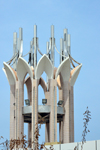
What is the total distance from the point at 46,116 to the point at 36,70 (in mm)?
4927

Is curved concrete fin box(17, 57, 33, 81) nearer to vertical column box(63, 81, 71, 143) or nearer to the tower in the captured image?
the tower

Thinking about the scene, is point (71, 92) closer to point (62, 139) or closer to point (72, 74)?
point (72, 74)

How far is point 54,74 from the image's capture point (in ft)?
118

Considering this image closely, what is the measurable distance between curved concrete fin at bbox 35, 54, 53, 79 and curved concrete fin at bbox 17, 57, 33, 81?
73 centimetres

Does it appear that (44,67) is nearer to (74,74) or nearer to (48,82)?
(48,82)

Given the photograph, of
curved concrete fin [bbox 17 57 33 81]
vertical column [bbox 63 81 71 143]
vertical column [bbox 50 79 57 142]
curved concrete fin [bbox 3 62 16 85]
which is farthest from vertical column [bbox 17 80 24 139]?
vertical column [bbox 63 81 71 143]

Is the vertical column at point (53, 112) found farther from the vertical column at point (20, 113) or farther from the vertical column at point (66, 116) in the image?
the vertical column at point (20, 113)

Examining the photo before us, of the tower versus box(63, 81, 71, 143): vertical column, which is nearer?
the tower

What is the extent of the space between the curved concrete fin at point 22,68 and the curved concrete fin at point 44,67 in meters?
0.73

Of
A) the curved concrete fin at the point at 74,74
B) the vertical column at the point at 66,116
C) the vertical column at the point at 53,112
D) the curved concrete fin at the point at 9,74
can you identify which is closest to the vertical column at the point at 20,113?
the curved concrete fin at the point at 9,74

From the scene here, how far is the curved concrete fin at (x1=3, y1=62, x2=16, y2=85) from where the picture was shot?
119 feet

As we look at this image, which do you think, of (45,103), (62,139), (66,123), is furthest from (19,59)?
(62,139)

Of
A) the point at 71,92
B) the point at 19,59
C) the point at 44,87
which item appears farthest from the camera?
the point at 44,87

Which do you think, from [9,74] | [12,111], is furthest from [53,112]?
[9,74]
